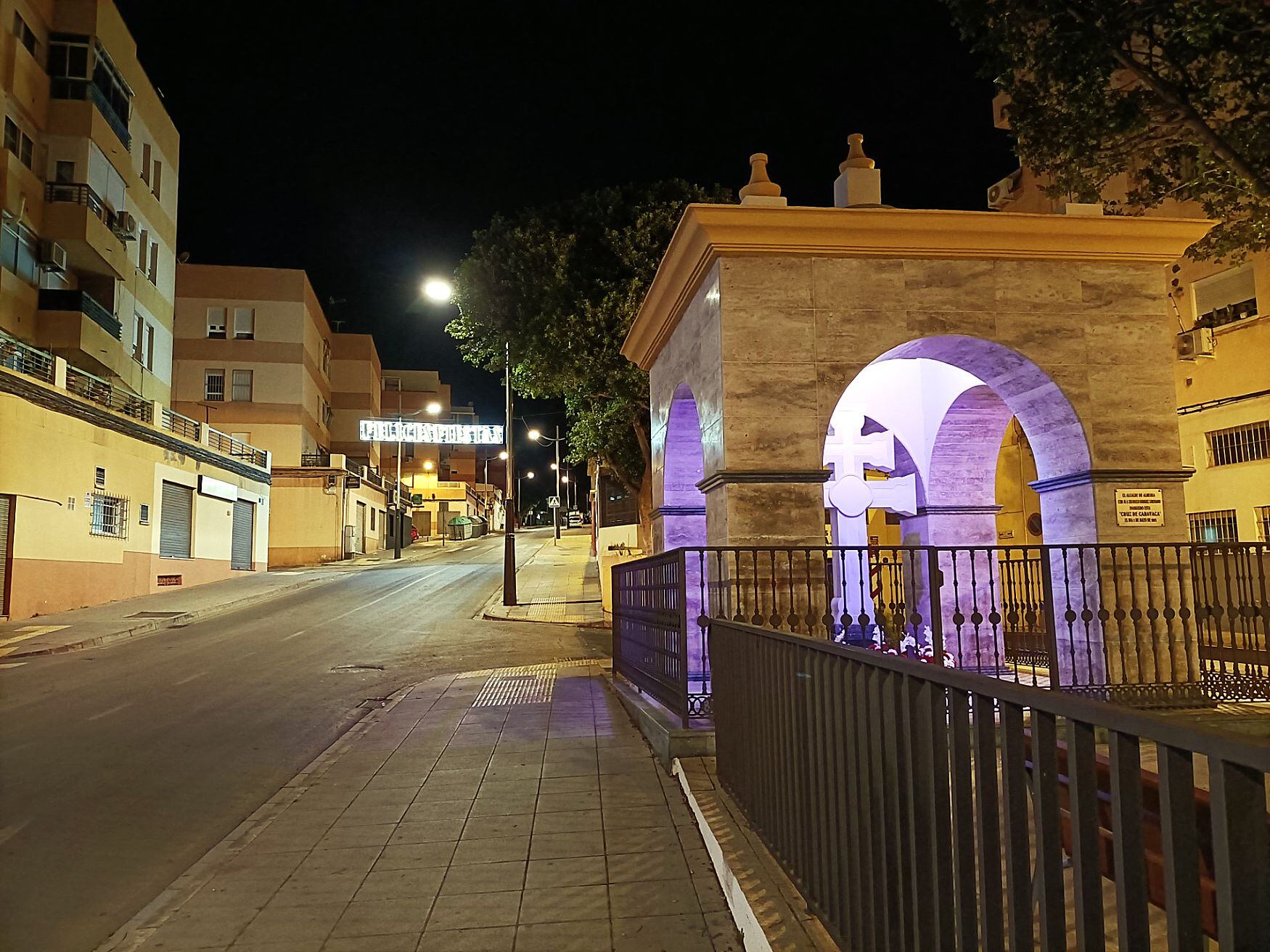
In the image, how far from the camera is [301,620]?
1989 centimetres

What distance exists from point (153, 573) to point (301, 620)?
8.93 metres

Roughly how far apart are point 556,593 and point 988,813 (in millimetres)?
25826

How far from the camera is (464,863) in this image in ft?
15.4

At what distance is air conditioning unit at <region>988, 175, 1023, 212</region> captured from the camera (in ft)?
71.1

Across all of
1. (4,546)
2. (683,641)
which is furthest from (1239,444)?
(4,546)

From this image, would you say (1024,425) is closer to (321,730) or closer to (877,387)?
(877,387)

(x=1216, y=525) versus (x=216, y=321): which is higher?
(x=216, y=321)

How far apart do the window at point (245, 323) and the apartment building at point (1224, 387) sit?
Answer: 119 feet

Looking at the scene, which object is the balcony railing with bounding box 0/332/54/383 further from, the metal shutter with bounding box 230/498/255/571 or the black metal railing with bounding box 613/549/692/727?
the black metal railing with bounding box 613/549/692/727

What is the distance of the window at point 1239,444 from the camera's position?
15117 mm

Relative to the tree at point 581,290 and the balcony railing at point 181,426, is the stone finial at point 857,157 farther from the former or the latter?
the balcony railing at point 181,426

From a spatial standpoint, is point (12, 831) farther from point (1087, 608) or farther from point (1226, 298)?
point (1226, 298)

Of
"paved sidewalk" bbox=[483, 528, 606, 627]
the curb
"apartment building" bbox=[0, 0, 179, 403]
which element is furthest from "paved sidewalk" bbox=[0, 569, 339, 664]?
"paved sidewalk" bbox=[483, 528, 606, 627]

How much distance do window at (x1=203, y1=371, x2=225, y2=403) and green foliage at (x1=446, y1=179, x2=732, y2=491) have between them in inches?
960
